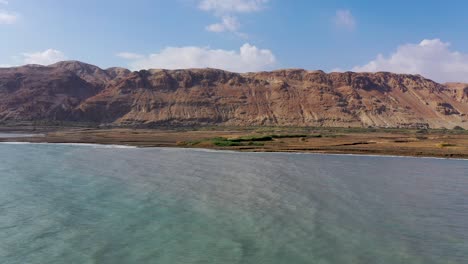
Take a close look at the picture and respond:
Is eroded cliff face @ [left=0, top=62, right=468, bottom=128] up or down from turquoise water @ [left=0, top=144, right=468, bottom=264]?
up

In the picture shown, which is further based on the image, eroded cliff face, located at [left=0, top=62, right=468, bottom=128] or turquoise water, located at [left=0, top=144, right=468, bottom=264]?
eroded cliff face, located at [left=0, top=62, right=468, bottom=128]

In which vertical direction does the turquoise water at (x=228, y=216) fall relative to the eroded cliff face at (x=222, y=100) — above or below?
below

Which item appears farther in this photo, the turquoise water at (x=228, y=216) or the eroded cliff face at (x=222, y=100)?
the eroded cliff face at (x=222, y=100)

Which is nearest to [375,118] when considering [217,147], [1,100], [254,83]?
[254,83]

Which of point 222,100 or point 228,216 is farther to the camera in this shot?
point 222,100

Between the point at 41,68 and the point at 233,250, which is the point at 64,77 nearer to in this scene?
the point at 41,68
